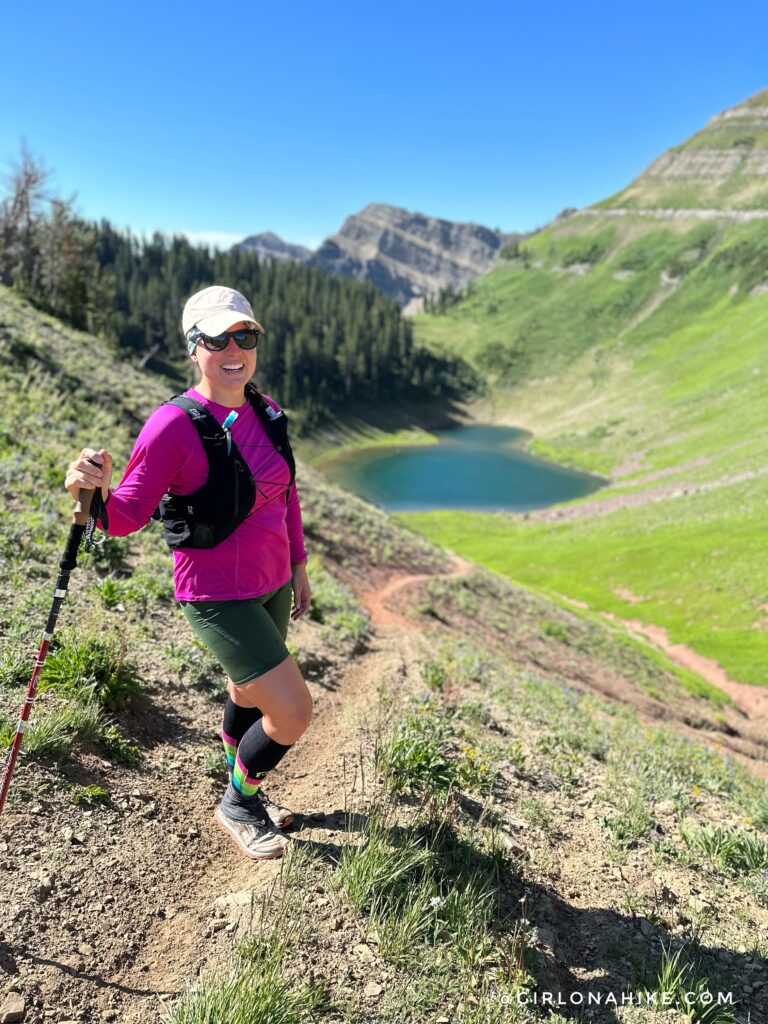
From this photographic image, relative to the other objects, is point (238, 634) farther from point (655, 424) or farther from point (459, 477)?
point (655, 424)

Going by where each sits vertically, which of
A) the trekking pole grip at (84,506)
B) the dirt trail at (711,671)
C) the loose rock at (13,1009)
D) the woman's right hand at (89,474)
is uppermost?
the woman's right hand at (89,474)

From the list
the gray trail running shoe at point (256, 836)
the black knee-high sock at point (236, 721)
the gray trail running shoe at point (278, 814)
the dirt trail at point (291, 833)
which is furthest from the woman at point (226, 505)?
the dirt trail at point (291, 833)

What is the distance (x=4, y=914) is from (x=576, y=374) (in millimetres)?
167206

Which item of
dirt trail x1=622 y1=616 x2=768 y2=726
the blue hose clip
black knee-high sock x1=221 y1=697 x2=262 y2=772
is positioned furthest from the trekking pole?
dirt trail x1=622 y1=616 x2=768 y2=726

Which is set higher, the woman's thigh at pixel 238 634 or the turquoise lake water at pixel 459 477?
the woman's thigh at pixel 238 634

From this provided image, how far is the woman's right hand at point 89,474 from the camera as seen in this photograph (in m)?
3.77

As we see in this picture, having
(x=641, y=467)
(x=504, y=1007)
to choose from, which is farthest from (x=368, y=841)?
(x=641, y=467)

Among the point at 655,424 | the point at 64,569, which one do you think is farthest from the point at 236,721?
the point at 655,424

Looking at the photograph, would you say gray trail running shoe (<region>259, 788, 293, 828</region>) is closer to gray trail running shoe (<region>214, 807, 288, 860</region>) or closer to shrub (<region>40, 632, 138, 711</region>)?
gray trail running shoe (<region>214, 807, 288, 860</region>)

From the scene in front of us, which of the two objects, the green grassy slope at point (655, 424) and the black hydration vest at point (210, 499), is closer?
the black hydration vest at point (210, 499)

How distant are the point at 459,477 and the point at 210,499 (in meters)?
96.9

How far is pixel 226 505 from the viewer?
4.22 metres

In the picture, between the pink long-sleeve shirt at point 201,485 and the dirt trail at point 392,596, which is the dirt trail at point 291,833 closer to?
the pink long-sleeve shirt at point 201,485

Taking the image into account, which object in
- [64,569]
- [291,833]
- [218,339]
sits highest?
[218,339]
